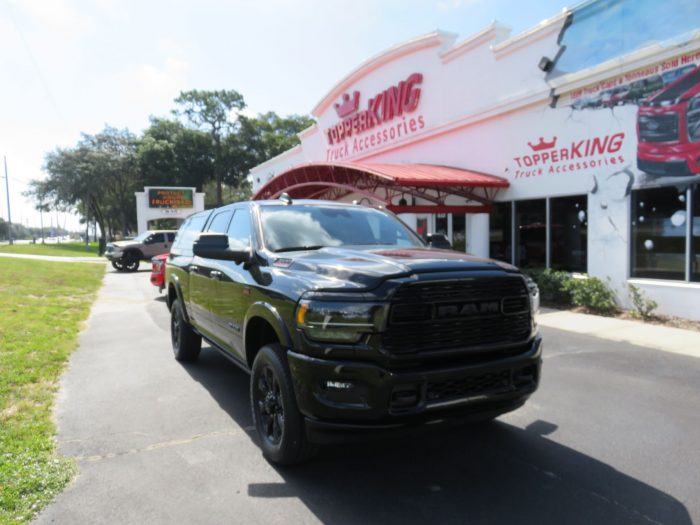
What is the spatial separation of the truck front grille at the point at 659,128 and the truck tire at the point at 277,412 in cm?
875

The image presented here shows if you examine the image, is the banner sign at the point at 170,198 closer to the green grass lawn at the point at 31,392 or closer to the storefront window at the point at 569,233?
the green grass lawn at the point at 31,392

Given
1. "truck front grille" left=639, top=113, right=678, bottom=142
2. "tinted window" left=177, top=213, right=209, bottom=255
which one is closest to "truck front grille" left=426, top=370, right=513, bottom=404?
"tinted window" left=177, top=213, right=209, bottom=255

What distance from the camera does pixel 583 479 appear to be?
3.40 meters

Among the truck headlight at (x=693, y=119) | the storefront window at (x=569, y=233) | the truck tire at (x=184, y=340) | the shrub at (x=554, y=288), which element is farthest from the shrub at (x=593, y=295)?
the truck tire at (x=184, y=340)

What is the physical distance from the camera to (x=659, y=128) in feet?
30.0

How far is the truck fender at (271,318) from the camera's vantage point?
10.9 feet

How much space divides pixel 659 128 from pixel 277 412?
Result: 9016mm

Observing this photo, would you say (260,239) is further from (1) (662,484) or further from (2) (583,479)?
(1) (662,484)

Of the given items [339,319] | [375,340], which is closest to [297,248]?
[339,319]

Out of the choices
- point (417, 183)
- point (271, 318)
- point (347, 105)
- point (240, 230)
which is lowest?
point (271, 318)

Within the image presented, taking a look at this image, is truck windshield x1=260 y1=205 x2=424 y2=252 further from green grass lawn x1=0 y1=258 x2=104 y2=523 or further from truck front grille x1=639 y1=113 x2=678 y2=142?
truck front grille x1=639 y1=113 x2=678 y2=142

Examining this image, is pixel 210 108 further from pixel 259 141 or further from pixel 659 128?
pixel 659 128

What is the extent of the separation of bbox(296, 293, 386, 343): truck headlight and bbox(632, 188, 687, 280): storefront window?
8.48 m

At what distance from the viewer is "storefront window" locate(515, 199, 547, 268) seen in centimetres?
1218
